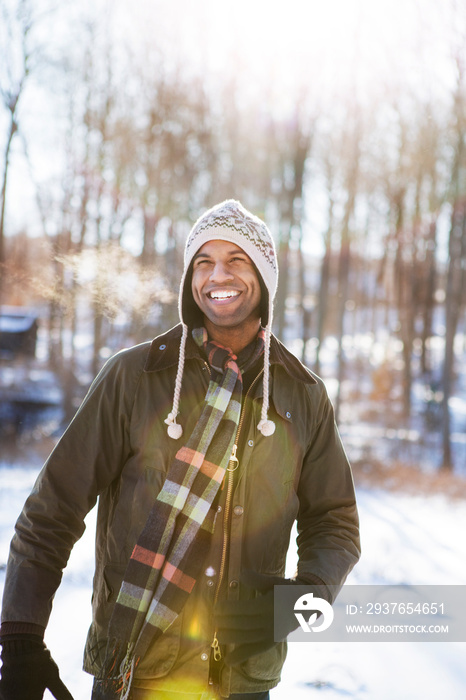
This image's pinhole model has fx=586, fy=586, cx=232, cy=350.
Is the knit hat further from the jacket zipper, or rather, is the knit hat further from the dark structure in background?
the dark structure in background

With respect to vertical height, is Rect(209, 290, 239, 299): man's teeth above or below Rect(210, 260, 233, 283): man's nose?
below

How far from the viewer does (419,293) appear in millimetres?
19688

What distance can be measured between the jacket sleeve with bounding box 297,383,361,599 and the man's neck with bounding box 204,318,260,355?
0.29 metres

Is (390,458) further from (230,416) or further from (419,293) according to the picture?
(230,416)

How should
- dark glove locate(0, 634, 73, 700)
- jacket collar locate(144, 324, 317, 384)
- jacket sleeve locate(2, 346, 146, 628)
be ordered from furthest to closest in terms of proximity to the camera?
jacket collar locate(144, 324, 317, 384), jacket sleeve locate(2, 346, 146, 628), dark glove locate(0, 634, 73, 700)

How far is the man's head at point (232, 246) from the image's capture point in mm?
2018

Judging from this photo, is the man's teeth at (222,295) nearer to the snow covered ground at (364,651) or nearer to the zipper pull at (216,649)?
the zipper pull at (216,649)

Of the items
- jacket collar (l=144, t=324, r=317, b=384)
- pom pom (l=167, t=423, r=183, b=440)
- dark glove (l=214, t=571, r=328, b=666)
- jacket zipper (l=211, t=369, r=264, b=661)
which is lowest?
dark glove (l=214, t=571, r=328, b=666)

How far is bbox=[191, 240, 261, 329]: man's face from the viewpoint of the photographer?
198 centimetres

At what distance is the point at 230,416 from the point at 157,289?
8581 mm

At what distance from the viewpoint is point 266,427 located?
1.83 m

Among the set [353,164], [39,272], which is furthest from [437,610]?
[353,164]

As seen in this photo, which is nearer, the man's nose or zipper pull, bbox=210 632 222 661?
zipper pull, bbox=210 632 222 661

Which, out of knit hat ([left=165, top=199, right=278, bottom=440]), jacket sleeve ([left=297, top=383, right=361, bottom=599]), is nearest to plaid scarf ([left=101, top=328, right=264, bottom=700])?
knit hat ([left=165, top=199, right=278, bottom=440])
